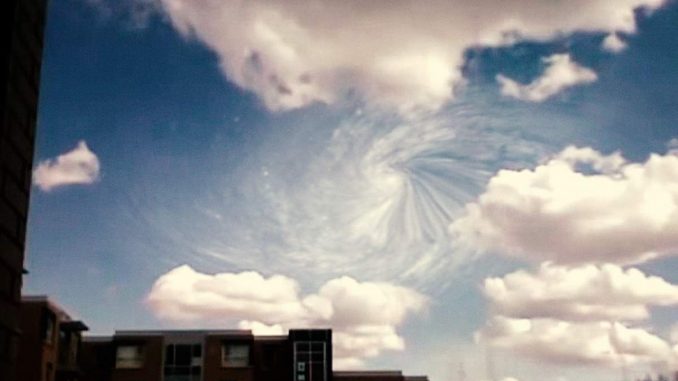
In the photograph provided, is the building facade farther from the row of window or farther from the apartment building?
the row of window

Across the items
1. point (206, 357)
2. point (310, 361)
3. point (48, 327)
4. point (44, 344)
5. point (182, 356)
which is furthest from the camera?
point (310, 361)

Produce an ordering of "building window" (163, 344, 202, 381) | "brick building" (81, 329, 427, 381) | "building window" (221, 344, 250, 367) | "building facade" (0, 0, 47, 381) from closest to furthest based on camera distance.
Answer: "building facade" (0, 0, 47, 381) < "brick building" (81, 329, 427, 381) < "building window" (163, 344, 202, 381) < "building window" (221, 344, 250, 367)

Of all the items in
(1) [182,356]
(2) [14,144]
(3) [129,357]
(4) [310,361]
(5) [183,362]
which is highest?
(2) [14,144]

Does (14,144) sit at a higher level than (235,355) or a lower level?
higher

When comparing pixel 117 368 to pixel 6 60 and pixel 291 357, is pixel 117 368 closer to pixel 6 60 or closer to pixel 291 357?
pixel 291 357

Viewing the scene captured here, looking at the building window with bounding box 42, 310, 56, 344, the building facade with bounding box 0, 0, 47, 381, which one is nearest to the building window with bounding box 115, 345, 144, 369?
the building window with bounding box 42, 310, 56, 344

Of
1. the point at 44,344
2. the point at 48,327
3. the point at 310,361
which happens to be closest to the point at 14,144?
the point at 44,344

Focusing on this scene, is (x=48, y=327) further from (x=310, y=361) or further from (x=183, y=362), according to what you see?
(x=310, y=361)

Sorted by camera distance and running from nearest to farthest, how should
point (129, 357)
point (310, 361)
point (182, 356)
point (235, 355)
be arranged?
1. point (129, 357)
2. point (182, 356)
3. point (235, 355)
4. point (310, 361)
